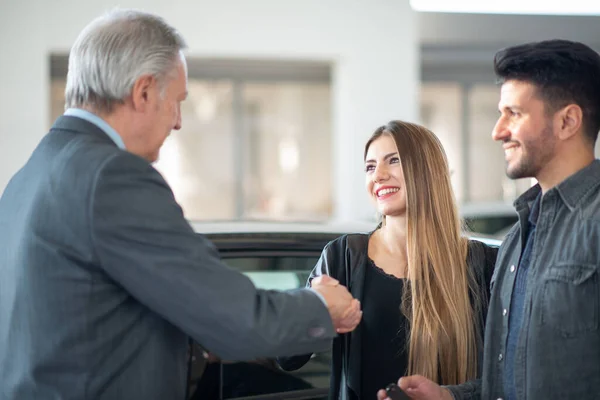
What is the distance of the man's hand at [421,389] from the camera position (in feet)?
7.88

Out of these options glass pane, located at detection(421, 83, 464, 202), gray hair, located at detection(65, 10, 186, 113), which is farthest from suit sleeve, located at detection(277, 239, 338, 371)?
glass pane, located at detection(421, 83, 464, 202)

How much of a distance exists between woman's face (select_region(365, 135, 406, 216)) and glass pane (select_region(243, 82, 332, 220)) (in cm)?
842

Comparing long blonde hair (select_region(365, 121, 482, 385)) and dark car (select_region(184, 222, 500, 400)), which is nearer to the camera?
long blonde hair (select_region(365, 121, 482, 385))

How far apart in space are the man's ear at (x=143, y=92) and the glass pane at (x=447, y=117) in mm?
10486

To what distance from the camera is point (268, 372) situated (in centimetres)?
301

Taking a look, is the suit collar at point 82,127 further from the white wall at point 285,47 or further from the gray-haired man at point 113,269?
the white wall at point 285,47

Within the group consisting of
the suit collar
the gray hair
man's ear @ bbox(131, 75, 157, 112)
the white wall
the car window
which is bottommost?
the car window

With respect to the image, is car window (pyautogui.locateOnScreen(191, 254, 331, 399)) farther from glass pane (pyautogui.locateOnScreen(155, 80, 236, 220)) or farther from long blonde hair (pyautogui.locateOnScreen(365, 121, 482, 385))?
glass pane (pyautogui.locateOnScreen(155, 80, 236, 220))

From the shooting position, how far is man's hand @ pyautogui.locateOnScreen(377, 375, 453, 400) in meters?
2.40

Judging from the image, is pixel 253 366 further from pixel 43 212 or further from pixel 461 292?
pixel 43 212

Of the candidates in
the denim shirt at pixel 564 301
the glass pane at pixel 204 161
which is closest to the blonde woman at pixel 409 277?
the denim shirt at pixel 564 301

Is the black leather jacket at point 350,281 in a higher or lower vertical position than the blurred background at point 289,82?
lower

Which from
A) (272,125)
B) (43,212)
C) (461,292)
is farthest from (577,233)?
(272,125)

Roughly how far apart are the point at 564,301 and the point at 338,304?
0.55m
